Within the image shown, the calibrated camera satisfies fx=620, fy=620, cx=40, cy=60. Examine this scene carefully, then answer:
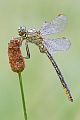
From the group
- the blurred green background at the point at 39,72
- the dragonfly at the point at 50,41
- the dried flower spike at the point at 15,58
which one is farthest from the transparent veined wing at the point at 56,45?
the dried flower spike at the point at 15,58

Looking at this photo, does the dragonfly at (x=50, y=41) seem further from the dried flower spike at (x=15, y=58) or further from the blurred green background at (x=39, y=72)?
the dried flower spike at (x=15, y=58)

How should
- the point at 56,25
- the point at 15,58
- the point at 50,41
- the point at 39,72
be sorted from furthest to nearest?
the point at 39,72
the point at 56,25
the point at 50,41
the point at 15,58

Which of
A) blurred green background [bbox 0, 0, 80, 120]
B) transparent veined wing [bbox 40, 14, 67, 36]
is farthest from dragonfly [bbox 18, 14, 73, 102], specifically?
blurred green background [bbox 0, 0, 80, 120]

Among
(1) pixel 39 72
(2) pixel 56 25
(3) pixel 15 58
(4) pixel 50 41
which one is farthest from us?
(1) pixel 39 72

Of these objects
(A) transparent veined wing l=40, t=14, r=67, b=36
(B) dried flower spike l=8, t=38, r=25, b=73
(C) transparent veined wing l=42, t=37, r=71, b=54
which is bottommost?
(B) dried flower spike l=8, t=38, r=25, b=73

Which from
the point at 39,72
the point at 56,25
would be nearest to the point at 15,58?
the point at 56,25

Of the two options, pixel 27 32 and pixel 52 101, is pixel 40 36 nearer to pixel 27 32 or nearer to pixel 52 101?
pixel 27 32

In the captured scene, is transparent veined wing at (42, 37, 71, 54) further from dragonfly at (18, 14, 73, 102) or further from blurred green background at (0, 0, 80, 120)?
blurred green background at (0, 0, 80, 120)

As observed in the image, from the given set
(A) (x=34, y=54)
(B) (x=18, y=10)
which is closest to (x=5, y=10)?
(B) (x=18, y=10)

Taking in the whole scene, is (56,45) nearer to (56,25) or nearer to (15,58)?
(56,25)
